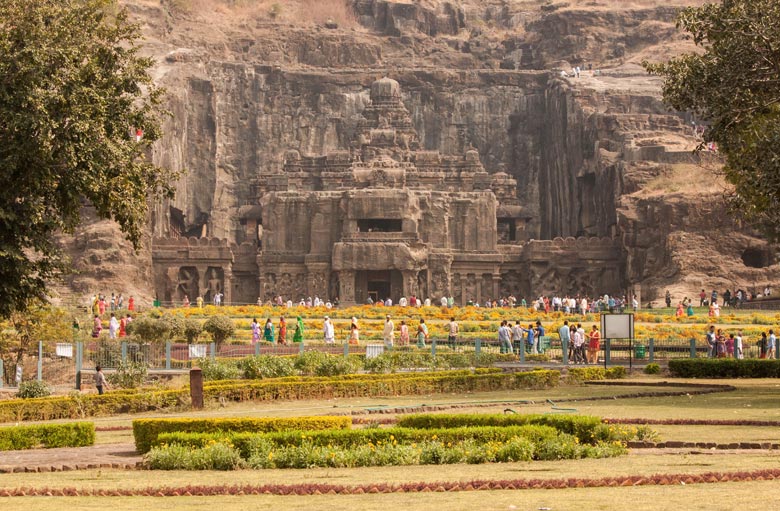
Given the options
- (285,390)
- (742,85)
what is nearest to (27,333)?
(285,390)

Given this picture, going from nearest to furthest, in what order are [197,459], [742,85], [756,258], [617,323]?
1. [197,459]
2. [742,85]
3. [617,323]
4. [756,258]

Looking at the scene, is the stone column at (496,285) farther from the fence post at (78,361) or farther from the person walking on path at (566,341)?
the fence post at (78,361)

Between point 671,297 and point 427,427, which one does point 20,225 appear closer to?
point 427,427

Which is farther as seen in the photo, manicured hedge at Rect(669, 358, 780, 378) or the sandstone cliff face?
the sandstone cliff face

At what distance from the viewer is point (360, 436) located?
2062cm

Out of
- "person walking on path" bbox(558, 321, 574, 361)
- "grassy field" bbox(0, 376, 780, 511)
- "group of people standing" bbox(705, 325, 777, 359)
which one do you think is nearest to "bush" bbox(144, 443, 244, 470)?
"grassy field" bbox(0, 376, 780, 511)

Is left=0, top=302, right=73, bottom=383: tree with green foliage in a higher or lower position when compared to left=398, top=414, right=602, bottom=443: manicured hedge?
higher

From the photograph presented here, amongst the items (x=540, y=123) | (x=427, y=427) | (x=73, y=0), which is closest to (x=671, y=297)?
(x=540, y=123)

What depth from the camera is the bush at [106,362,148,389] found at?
115 feet

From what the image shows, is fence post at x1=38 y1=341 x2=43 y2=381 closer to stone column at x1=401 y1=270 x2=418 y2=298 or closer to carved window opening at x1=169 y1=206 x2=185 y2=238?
stone column at x1=401 y1=270 x2=418 y2=298

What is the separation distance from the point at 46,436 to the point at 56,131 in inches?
285

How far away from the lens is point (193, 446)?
67.5ft

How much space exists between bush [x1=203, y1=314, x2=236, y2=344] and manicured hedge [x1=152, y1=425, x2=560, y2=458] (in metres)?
27.6

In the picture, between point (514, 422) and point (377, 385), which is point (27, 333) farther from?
point (514, 422)
